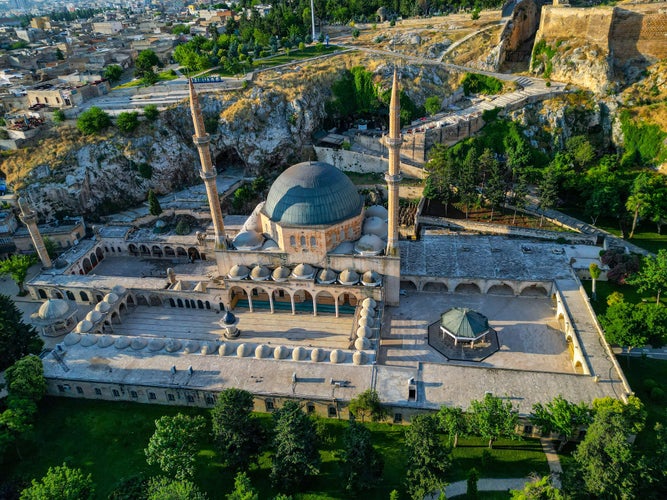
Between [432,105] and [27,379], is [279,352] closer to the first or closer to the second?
[27,379]

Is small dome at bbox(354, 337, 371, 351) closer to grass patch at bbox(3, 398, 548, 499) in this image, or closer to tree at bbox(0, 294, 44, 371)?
grass patch at bbox(3, 398, 548, 499)

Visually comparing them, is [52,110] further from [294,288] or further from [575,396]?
[575,396]

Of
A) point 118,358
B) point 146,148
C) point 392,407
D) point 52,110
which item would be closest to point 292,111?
point 146,148

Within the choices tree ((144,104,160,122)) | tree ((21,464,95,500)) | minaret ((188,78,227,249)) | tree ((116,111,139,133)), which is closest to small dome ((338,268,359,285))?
minaret ((188,78,227,249))

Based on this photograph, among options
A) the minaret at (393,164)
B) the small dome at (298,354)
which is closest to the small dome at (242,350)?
the small dome at (298,354)

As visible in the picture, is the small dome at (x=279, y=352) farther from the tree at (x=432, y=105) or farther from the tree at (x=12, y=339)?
the tree at (x=432, y=105)

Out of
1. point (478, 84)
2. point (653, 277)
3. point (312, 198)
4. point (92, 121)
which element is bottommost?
point (653, 277)

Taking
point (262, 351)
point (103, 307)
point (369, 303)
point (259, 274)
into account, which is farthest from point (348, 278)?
point (103, 307)
